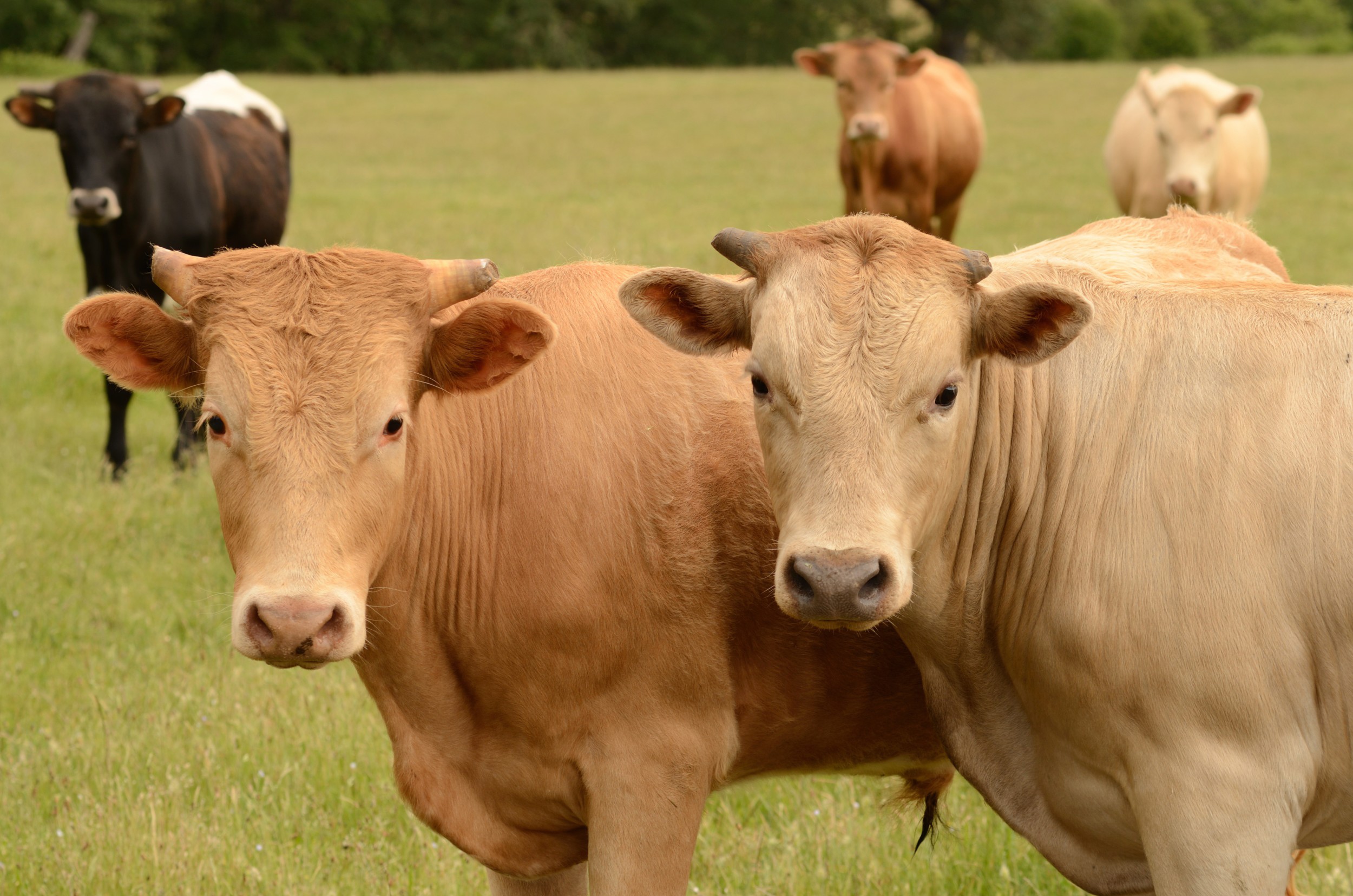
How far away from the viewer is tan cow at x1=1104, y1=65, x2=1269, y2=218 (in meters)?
15.4

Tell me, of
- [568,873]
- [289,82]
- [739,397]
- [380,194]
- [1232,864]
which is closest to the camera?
[1232,864]

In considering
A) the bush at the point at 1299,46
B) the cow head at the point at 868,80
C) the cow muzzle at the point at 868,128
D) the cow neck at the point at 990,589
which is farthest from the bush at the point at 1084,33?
the cow neck at the point at 990,589

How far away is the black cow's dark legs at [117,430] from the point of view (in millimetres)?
8945

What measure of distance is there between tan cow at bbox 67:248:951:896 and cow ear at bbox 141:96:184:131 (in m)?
6.86

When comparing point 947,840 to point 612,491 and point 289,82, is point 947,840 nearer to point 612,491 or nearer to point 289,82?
point 612,491

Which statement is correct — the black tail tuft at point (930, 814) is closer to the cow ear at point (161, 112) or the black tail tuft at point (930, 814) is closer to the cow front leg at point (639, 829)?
the cow front leg at point (639, 829)

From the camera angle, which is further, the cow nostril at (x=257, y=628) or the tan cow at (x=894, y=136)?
the tan cow at (x=894, y=136)

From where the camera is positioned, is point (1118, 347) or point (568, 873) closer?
point (1118, 347)

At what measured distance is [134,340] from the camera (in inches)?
147

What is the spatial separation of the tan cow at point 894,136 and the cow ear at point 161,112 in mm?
7489

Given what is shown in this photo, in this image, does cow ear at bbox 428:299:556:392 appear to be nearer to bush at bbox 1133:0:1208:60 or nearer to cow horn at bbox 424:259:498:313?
cow horn at bbox 424:259:498:313

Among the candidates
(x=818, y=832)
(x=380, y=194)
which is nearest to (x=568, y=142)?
(x=380, y=194)

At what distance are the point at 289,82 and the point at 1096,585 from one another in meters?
44.4

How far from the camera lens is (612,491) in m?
3.90
